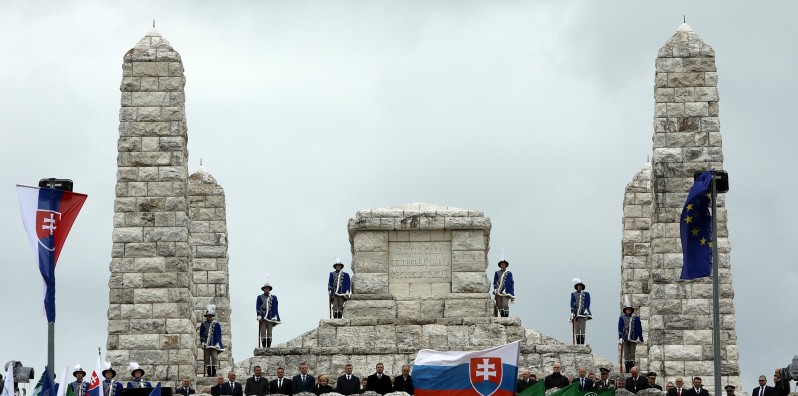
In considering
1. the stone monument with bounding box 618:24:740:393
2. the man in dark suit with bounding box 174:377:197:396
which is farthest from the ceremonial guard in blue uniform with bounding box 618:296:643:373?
the man in dark suit with bounding box 174:377:197:396

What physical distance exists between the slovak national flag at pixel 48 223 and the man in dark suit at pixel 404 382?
9.38 m

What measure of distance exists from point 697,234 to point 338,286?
1312cm

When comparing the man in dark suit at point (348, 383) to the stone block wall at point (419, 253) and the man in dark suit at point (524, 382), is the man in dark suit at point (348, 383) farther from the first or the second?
the stone block wall at point (419, 253)

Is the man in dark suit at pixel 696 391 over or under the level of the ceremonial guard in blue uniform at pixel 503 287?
under

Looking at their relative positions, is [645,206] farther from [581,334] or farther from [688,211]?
[688,211]

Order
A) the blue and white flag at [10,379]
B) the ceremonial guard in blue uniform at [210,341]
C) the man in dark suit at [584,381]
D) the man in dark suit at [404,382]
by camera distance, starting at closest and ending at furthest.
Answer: the blue and white flag at [10,379] < the man in dark suit at [584,381] < the man in dark suit at [404,382] < the ceremonial guard in blue uniform at [210,341]

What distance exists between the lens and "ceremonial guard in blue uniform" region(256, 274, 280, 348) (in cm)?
5150

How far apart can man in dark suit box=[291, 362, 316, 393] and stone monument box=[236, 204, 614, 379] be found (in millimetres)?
4502

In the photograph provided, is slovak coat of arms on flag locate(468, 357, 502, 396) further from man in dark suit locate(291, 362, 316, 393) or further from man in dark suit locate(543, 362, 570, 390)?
man in dark suit locate(291, 362, 316, 393)

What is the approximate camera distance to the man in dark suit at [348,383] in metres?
43.2

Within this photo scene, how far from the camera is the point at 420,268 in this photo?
5262cm

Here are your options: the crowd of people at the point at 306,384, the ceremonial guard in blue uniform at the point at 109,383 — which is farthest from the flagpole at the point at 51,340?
the crowd of people at the point at 306,384

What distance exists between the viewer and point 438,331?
49875 mm

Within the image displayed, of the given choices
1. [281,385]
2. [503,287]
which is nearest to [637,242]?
[503,287]
